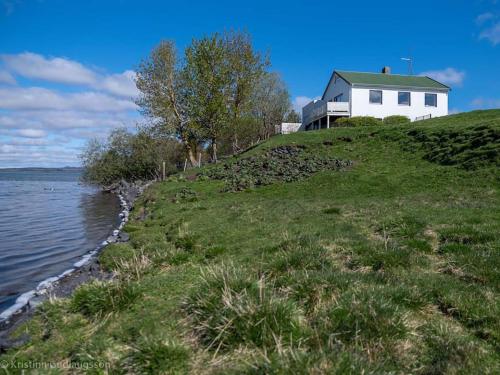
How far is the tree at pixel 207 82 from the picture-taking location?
3978 cm

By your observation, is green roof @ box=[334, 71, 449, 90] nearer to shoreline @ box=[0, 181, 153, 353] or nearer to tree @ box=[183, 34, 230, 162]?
tree @ box=[183, 34, 230, 162]

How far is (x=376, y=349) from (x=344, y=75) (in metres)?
53.5

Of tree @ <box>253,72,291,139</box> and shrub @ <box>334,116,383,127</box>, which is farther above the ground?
tree @ <box>253,72,291,139</box>

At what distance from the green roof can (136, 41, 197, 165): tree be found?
76.1ft

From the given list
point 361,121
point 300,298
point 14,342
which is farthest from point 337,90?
point 14,342

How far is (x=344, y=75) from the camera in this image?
53188mm

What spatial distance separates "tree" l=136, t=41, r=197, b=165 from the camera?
138 feet

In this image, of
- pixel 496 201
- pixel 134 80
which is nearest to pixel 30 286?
pixel 496 201

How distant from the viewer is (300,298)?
561 cm

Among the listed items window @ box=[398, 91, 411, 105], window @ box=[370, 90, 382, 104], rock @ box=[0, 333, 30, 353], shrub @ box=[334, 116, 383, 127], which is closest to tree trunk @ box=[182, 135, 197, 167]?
shrub @ box=[334, 116, 383, 127]

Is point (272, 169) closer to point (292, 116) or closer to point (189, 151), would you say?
point (189, 151)

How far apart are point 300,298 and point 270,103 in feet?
201

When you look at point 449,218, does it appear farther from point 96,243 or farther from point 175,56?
→ point 175,56

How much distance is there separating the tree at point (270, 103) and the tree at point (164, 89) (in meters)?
19.6
